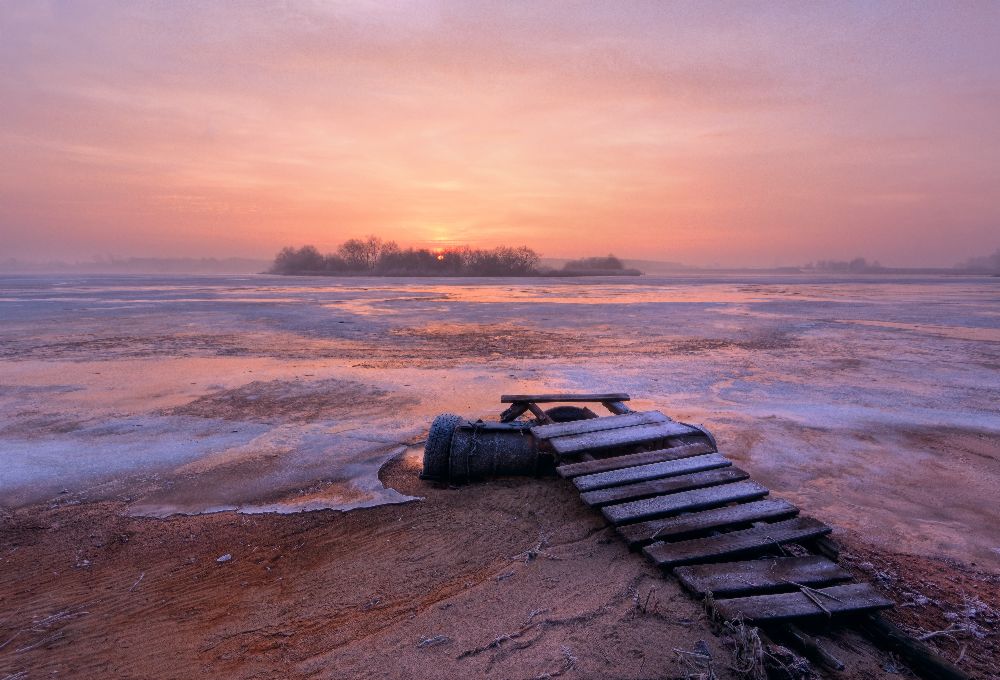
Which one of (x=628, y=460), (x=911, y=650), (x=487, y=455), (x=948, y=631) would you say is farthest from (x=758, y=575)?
(x=487, y=455)

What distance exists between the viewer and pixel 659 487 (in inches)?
150

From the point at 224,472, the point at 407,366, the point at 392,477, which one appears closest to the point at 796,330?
the point at 407,366

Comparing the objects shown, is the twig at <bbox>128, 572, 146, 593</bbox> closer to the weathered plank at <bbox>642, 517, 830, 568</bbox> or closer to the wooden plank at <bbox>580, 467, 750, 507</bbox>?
the wooden plank at <bbox>580, 467, 750, 507</bbox>

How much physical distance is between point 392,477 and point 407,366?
4.70 meters

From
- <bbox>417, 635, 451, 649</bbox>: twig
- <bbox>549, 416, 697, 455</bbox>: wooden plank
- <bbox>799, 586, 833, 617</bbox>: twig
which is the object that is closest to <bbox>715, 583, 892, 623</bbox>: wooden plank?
<bbox>799, 586, 833, 617</bbox>: twig

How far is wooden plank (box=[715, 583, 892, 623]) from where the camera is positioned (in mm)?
2557

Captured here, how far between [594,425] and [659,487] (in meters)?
1.22

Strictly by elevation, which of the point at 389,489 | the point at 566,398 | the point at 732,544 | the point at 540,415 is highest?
the point at 566,398

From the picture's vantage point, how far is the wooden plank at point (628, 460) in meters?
4.13

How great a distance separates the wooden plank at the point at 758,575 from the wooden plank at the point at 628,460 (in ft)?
4.04

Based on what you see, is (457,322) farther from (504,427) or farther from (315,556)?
(315,556)

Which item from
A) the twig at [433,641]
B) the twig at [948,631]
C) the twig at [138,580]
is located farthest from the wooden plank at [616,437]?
the twig at [138,580]

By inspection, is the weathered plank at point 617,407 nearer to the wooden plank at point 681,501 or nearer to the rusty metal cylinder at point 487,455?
the rusty metal cylinder at point 487,455

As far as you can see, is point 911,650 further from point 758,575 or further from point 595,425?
point 595,425
